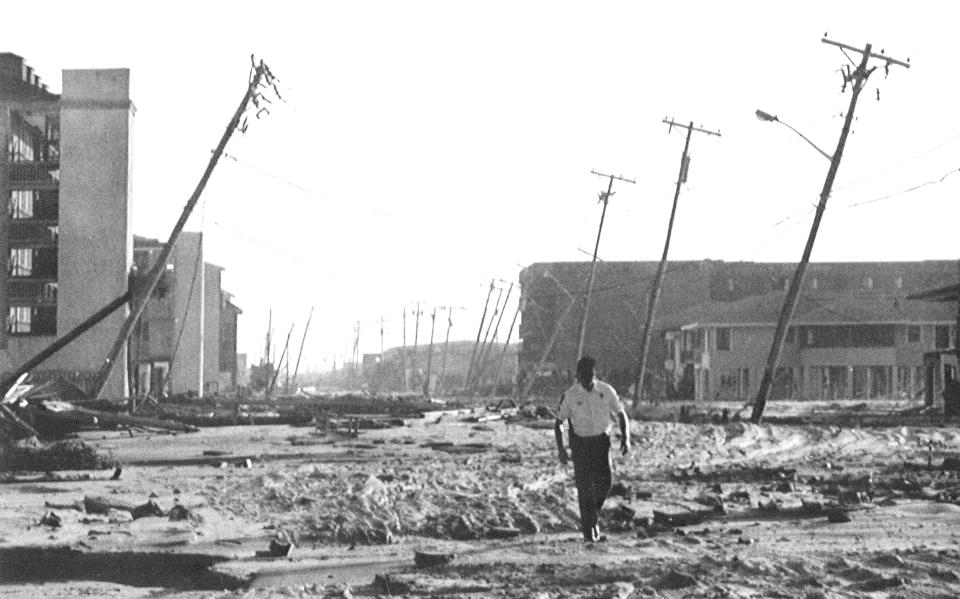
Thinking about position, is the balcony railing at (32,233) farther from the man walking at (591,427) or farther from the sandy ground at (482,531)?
the man walking at (591,427)

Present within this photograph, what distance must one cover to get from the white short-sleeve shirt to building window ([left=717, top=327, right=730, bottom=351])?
203 ft

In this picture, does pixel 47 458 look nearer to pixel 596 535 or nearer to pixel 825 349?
pixel 596 535

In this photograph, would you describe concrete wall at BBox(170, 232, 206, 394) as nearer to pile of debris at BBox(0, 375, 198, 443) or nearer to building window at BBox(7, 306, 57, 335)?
building window at BBox(7, 306, 57, 335)

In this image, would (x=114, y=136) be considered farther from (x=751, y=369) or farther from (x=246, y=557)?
(x=246, y=557)

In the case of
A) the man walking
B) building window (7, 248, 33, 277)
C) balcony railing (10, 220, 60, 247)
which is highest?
balcony railing (10, 220, 60, 247)

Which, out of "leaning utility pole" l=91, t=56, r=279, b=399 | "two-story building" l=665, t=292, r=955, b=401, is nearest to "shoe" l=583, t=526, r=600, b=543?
"leaning utility pole" l=91, t=56, r=279, b=399

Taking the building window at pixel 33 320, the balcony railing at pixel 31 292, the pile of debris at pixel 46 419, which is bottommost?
the pile of debris at pixel 46 419

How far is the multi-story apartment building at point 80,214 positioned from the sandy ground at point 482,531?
1308 inches

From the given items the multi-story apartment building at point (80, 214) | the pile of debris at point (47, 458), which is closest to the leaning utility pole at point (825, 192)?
the pile of debris at point (47, 458)

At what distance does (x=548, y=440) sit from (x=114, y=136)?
1380 inches

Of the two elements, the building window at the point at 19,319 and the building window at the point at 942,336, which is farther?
the building window at the point at 19,319

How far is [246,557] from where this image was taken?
36.9 ft

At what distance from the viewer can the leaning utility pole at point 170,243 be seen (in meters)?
30.5

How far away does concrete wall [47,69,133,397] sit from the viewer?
5691cm
